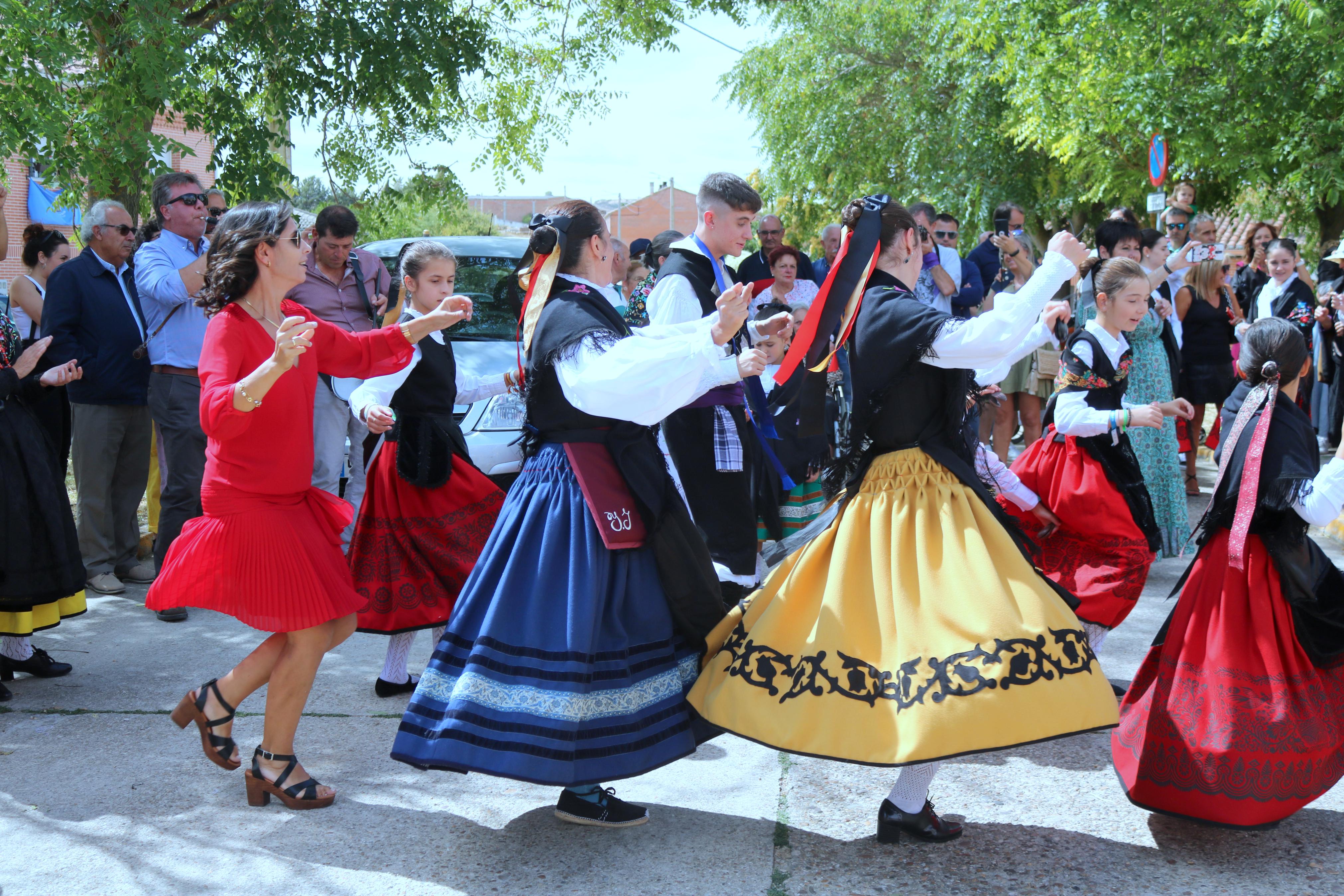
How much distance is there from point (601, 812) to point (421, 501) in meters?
1.63

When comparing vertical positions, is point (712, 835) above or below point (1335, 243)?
below

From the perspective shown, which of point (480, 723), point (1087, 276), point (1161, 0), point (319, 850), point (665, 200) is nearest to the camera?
point (480, 723)

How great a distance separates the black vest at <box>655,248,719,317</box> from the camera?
4.77 m

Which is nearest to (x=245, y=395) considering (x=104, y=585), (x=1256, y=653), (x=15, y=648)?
(x=15, y=648)

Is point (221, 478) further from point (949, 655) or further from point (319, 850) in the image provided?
point (949, 655)

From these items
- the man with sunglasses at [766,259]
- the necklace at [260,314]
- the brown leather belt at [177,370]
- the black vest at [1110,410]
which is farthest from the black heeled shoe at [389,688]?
the man with sunglasses at [766,259]

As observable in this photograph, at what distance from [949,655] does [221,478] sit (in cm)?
214

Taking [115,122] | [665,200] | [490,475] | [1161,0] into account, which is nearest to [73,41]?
[115,122]

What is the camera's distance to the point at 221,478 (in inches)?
133

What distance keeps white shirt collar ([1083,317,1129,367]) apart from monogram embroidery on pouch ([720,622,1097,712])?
2.21m

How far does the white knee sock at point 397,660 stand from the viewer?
4.67 metres

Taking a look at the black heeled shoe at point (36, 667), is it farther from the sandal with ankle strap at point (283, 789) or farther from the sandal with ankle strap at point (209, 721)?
the sandal with ankle strap at point (283, 789)

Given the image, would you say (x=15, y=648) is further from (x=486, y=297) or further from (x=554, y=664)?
(x=486, y=297)

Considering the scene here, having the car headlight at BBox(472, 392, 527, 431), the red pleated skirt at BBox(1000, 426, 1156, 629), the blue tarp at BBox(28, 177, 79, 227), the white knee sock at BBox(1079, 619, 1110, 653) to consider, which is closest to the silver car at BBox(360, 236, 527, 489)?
the car headlight at BBox(472, 392, 527, 431)
